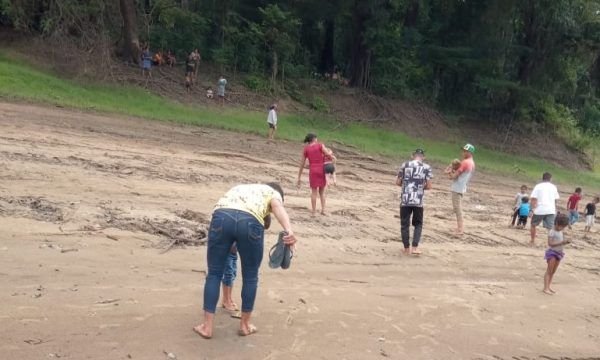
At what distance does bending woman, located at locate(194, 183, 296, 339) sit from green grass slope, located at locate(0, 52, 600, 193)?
16037 millimetres

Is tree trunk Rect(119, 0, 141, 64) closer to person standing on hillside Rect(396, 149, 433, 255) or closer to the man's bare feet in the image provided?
person standing on hillside Rect(396, 149, 433, 255)

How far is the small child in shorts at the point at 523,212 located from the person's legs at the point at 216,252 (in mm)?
11186

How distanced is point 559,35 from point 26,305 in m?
31.7

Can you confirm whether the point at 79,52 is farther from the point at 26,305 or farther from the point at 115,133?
the point at 26,305

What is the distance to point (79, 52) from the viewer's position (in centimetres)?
2534

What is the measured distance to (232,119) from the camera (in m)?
25.2

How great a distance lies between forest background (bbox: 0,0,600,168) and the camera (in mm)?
30375

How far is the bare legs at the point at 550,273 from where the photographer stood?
10.2 meters

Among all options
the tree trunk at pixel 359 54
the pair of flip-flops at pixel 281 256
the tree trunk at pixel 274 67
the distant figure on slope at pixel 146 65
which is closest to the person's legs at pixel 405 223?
the pair of flip-flops at pixel 281 256

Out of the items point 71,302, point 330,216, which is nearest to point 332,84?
point 330,216

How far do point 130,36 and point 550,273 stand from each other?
21.2m

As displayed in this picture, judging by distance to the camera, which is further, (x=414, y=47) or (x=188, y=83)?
(x=414, y=47)

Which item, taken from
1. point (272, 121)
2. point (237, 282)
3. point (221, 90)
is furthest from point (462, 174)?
point (221, 90)

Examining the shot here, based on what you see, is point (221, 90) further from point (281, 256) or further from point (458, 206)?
point (281, 256)
